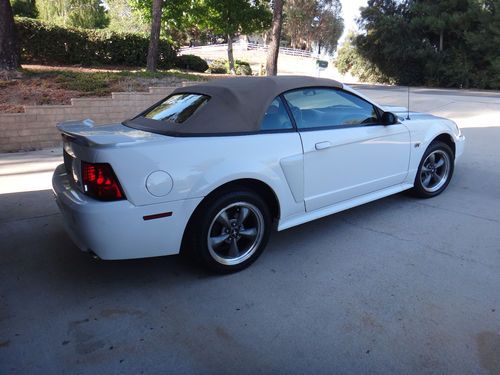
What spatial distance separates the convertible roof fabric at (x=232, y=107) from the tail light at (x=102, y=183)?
610 millimetres

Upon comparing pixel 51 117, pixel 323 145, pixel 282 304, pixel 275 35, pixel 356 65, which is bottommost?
pixel 282 304

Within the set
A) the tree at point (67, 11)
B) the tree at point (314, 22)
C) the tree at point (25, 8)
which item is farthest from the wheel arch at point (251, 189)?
the tree at point (314, 22)

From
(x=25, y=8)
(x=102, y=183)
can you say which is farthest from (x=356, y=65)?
(x=102, y=183)

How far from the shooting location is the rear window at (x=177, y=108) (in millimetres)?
3439

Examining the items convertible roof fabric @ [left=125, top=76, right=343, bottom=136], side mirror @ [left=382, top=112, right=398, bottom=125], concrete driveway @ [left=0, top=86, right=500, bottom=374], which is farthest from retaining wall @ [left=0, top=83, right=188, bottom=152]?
side mirror @ [left=382, top=112, right=398, bottom=125]

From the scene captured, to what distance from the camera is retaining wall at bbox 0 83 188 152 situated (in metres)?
8.09

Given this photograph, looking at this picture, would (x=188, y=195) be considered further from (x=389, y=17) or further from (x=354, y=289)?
(x=389, y=17)

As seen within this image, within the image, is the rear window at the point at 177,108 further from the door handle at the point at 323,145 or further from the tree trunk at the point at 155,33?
the tree trunk at the point at 155,33

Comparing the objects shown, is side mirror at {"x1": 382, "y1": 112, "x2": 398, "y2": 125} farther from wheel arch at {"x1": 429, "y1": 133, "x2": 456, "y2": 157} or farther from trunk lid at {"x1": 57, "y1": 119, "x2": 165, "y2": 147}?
trunk lid at {"x1": 57, "y1": 119, "x2": 165, "y2": 147}

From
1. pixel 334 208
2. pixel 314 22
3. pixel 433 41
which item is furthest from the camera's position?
pixel 314 22

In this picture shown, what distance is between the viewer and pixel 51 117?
8555mm

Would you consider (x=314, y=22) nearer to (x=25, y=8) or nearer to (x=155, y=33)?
(x=25, y=8)

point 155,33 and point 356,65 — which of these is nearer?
point 155,33

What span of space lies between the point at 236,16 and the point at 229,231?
1980cm
